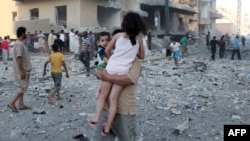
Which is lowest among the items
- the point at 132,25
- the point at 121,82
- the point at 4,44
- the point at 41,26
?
the point at 121,82

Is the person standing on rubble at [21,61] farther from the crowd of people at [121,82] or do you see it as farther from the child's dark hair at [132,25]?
the child's dark hair at [132,25]

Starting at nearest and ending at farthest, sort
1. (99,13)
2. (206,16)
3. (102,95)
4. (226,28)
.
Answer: (102,95) → (99,13) → (206,16) → (226,28)

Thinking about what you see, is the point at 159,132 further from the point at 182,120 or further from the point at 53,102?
the point at 53,102

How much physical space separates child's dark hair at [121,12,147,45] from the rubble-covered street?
8.02 ft

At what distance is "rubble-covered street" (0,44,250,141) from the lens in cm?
609

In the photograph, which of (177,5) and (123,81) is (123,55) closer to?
(123,81)

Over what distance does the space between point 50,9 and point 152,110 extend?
23.6 metres

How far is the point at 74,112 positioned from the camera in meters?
7.47

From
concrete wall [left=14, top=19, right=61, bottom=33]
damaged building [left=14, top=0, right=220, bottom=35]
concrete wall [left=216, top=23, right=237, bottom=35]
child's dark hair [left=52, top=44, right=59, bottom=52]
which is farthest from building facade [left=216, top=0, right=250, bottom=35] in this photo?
child's dark hair [left=52, top=44, right=59, bottom=52]

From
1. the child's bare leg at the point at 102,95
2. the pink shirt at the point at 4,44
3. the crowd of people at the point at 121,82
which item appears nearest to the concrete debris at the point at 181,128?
the crowd of people at the point at 121,82

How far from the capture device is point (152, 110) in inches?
302

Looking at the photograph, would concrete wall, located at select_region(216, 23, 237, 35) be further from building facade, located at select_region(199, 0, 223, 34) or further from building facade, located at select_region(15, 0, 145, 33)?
building facade, located at select_region(15, 0, 145, 33)

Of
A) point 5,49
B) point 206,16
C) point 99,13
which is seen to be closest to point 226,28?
point 206,16

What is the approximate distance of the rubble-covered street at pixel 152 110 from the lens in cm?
609
